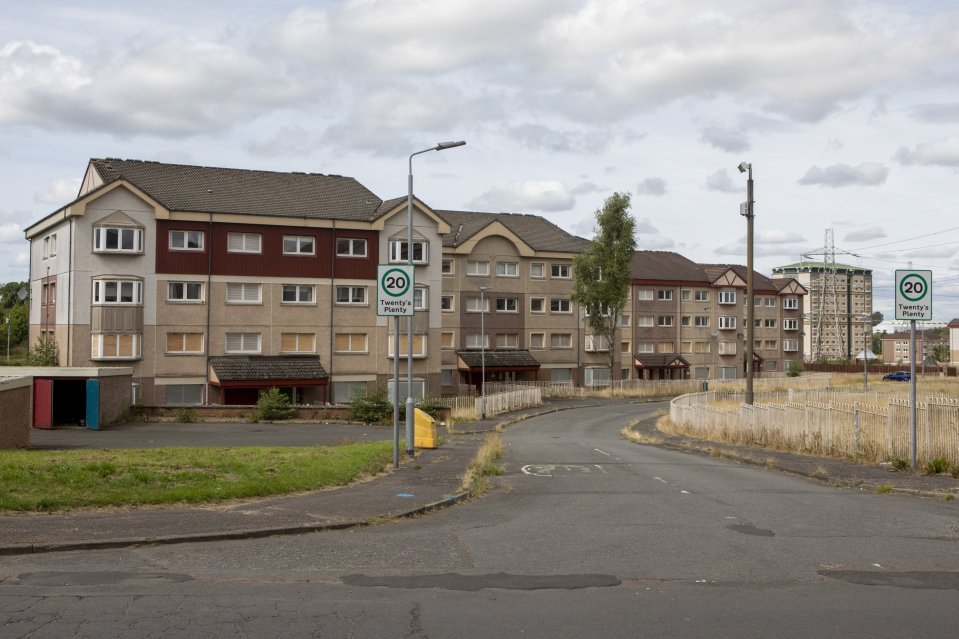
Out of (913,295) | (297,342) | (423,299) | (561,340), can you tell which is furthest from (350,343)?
(913,295)

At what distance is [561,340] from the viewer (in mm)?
68312

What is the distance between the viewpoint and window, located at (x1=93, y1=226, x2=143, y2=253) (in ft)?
147

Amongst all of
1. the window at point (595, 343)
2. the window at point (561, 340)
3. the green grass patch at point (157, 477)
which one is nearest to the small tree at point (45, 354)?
the green grass patch at point (157, 477)

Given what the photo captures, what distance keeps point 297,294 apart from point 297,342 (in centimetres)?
270

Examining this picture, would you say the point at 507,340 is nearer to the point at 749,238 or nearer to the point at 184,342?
the point at 184,342

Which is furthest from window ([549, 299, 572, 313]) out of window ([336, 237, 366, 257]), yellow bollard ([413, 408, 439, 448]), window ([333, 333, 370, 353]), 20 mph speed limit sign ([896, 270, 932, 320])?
20 mph speed limit sign ([896, 270, 932, 320])

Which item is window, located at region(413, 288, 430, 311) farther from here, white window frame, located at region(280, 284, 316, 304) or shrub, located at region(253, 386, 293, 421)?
shrub, located at region(253, 386, 293, 421)

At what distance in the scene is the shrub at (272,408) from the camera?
40.4 metres

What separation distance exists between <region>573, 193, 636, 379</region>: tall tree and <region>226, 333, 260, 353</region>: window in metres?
26.9

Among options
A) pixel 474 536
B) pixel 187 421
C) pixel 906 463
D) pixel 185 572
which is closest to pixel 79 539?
pixel 185 572

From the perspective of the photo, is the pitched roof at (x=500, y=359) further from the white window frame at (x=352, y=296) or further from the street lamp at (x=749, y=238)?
the street lamp at (x=749, y=238)

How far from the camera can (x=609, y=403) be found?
6191 centimetres

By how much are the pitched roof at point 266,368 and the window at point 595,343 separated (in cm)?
2703

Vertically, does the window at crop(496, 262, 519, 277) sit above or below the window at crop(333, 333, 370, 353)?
above
